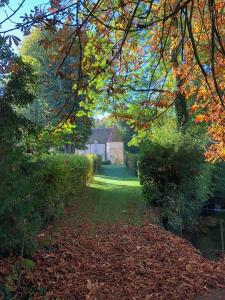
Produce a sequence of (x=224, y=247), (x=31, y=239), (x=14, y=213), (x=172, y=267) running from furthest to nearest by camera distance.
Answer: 1. (x=224, y=247)
2. (x=172, y=267)
3. (x=31, y=239)
4. (x=14, y=213)

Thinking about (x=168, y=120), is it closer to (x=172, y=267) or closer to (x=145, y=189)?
(x=145, y=189)

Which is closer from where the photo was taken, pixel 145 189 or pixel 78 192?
pixel 145 189

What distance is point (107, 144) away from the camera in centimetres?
7556

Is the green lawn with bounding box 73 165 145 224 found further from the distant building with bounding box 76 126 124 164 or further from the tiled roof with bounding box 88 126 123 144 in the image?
the tiled roof with bounding box 88 126 123 144

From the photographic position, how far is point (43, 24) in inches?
169

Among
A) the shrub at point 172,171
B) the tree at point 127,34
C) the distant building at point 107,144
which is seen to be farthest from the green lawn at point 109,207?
the distant building at point 107,144

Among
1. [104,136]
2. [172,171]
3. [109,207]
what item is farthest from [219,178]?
[104,136]

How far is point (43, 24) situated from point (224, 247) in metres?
10.3

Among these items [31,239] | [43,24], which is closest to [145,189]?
[31,239]

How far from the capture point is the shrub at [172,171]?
1327cm

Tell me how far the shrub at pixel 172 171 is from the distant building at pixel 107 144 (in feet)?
180

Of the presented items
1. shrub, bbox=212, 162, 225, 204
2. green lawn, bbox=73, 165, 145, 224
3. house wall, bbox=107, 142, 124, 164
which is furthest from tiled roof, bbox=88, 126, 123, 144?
green lawn, bbox=73, 165, 145, 224

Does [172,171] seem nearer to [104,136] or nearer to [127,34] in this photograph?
[127,34]

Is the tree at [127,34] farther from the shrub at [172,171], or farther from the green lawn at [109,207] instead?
the green lawn at [109,207]
